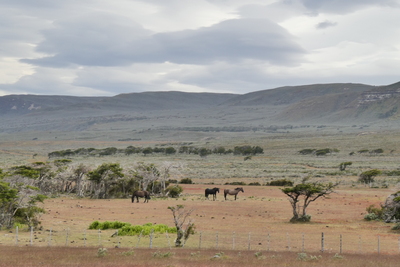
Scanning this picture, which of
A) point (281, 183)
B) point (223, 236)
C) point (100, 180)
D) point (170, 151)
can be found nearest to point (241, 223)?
point (223, 236)

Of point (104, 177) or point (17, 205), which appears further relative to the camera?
point (104, 177)

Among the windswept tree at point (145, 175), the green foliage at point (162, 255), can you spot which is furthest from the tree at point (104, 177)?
the green foliage at point (162, 255)

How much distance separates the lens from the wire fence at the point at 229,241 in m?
22.2

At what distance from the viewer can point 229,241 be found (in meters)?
24.3

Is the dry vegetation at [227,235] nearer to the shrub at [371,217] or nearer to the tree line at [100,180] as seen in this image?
the shrub at [371,217]

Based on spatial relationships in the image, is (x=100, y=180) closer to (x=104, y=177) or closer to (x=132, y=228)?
(x=104, y=177)

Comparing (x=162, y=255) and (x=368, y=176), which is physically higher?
(x=162, y=255)

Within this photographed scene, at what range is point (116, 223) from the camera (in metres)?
29.0

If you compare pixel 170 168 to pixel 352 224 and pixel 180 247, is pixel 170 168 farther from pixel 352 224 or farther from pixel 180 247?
pixel 180 247

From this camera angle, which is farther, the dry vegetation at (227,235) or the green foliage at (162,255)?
the green foliage at (162,255)

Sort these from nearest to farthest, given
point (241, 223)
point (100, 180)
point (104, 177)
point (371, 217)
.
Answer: point (241, 223) < point (371, 217) < point (104, 177) < point (100, 180)

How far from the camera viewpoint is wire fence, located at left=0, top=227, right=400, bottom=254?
22.2 m

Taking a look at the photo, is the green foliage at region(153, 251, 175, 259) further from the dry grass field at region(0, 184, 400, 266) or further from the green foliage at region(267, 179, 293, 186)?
the green foliage at region(267, 179, 293, 186)

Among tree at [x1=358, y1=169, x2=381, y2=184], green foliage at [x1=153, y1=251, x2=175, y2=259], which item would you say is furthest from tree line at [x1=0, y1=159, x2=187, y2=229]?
green foliage at [x1=153, y1=251, x2=175, y2=259]
